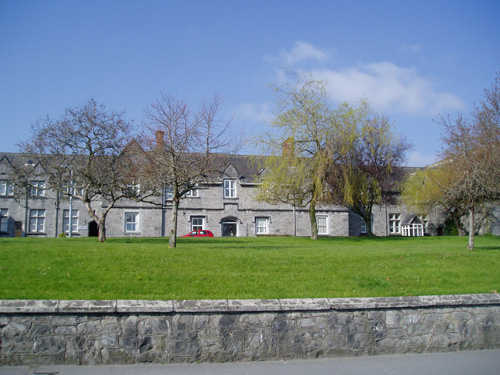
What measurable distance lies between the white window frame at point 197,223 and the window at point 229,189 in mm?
3365

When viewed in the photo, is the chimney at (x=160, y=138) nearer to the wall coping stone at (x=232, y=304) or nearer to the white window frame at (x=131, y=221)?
the wall coping stone at (x=232, y=304)

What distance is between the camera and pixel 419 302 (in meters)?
8.88

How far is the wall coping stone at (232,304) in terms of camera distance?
7621mm

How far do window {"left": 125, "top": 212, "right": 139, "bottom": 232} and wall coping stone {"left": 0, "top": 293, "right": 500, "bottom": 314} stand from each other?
122 feet

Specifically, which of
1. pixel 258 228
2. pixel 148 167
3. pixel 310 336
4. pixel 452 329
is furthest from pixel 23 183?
pixel 258 228

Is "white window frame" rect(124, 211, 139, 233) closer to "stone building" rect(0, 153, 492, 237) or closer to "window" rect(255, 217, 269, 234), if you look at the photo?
"stone building" rect(0, 153, 492, 237)

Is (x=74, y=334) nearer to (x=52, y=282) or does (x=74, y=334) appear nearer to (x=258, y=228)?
(x=52, y=282)

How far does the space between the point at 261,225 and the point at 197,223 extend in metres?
6.47

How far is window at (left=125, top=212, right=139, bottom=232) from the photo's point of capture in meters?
43.9

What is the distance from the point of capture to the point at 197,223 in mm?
45219

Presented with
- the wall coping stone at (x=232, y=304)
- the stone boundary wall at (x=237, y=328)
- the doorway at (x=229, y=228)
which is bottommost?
the stone boundary wall at (x=237, y=328)

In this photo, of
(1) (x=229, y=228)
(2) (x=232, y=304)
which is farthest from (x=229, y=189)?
(2) (x=232, y=304)

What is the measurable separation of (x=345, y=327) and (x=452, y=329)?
232 centimetres

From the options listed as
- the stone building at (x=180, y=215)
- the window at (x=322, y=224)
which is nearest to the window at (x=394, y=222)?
the stone building at (x=180, y=215)
